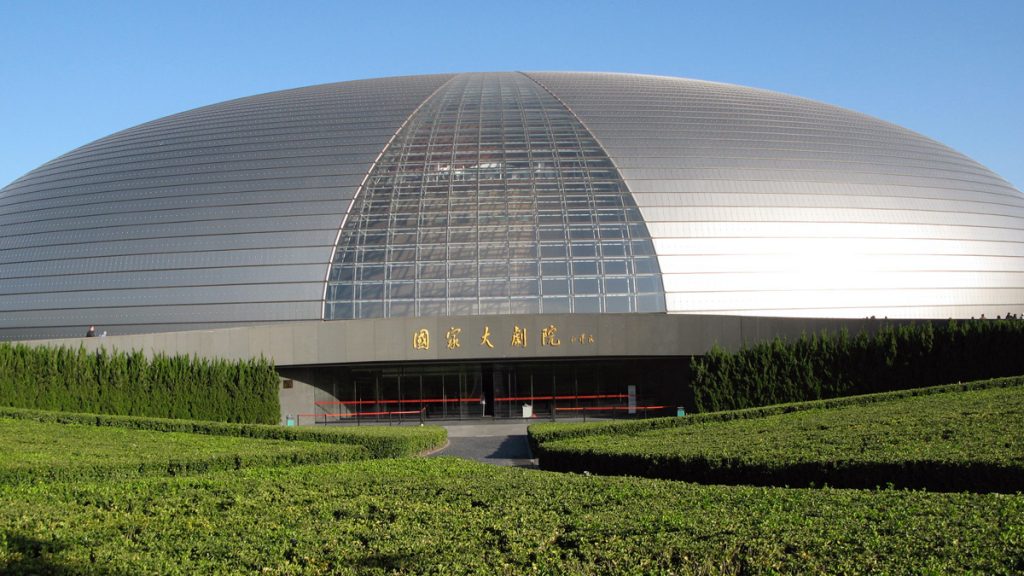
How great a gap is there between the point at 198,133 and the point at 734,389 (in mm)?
27621

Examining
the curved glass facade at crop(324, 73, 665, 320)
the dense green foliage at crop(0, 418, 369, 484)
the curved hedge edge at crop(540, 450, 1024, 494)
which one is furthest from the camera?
the curved glass facade at crop(324, 73, 665, 320)

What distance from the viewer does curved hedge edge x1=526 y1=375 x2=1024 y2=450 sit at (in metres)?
21.4

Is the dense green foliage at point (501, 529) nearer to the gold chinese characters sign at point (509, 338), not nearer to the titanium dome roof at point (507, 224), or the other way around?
the gold chinese characters sign at point (509, 338)

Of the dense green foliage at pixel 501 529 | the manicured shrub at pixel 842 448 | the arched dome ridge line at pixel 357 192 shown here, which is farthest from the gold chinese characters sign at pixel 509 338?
the dense green foliage at pixel 501 529

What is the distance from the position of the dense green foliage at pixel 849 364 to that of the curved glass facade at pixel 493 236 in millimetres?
4672

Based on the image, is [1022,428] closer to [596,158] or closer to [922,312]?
[922,312]

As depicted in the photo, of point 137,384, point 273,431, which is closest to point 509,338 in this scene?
point 273,431

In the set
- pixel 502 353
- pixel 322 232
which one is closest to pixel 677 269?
pixel 502 353

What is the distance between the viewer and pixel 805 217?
1379 inches

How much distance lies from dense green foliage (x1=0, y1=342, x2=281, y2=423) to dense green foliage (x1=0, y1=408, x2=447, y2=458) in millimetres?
4138

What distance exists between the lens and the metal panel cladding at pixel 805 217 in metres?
33.4

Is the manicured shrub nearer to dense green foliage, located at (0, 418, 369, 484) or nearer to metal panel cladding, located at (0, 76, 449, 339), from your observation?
dense green foliage, located at (0, 418, 369, 484)

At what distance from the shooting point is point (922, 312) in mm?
34062

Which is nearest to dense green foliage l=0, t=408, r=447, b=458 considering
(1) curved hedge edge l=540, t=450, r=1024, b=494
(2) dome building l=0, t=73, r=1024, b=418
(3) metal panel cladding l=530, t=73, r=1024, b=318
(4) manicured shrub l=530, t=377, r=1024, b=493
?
(4) manicured shrub l=530, t=377, r=1024, b=493
